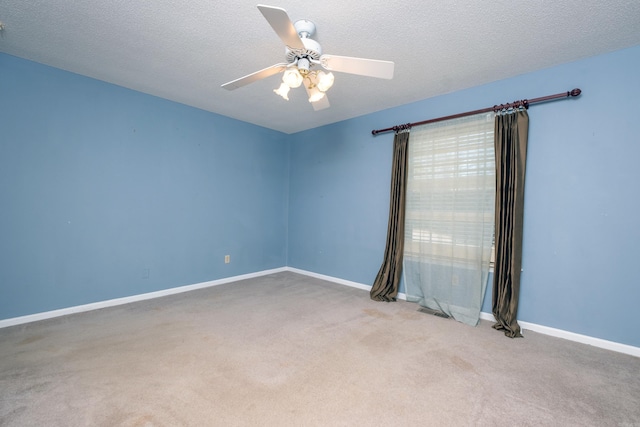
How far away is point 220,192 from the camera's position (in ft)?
13.7

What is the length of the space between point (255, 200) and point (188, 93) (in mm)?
→ 1881

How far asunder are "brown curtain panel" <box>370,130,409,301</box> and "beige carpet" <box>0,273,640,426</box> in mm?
576

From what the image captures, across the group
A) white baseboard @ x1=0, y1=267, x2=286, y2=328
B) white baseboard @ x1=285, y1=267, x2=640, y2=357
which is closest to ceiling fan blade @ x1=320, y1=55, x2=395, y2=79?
white baseboard @ x1=285, y1=267, x2=640, y2=357

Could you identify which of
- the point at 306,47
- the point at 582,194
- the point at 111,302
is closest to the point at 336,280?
the point at 111,302

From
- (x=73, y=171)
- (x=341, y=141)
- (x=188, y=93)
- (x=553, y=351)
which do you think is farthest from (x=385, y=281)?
(x=73, y=171)

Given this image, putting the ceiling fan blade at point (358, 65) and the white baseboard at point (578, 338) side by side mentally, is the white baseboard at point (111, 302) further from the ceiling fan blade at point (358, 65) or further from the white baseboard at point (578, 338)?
the white baseboard at point (578, 338)

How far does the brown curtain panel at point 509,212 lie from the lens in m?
2.66

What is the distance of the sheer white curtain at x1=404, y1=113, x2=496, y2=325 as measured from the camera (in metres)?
2.90

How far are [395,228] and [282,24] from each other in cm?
270

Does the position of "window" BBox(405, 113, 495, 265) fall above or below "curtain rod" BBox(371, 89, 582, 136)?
below

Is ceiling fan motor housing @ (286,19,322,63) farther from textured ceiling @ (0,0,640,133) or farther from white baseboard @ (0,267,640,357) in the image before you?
white baseboard @ (0,267,640,357)

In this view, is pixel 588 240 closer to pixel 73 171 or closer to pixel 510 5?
pixel 510 5

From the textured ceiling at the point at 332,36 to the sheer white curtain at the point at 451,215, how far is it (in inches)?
23.5

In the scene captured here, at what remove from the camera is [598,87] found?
2.39 meters
